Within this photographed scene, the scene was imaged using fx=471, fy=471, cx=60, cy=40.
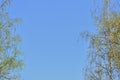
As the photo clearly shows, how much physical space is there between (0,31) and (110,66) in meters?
3.64

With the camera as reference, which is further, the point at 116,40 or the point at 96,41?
the point at 96,41

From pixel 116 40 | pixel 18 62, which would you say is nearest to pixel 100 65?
pixel 116 40

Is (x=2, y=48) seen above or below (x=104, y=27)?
below

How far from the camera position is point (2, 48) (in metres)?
14.4

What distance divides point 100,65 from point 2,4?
13.2 feet

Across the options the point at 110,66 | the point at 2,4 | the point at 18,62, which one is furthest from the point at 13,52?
the point at 110,66

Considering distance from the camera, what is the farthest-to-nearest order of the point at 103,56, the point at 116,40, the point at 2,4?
the point at 103,56 < the point at 116,40 < the point at 2,4

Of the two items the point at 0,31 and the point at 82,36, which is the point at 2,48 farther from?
the point at 82,36

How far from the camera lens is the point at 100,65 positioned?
50.8 feet

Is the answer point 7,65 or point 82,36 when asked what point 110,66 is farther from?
point 7,65

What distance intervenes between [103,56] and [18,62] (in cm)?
276

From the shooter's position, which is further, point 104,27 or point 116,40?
point 104,27

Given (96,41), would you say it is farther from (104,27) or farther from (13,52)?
(13,52)

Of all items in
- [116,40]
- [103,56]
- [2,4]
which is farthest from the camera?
[103,56]
